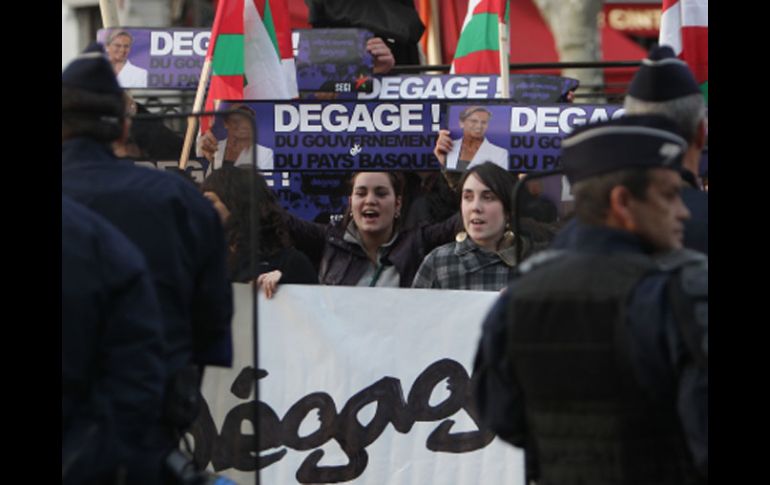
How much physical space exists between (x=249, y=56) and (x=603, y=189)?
16.5ft

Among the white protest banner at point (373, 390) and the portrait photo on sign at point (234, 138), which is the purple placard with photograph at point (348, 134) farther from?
the portrait photo on sign at point (234, 138)

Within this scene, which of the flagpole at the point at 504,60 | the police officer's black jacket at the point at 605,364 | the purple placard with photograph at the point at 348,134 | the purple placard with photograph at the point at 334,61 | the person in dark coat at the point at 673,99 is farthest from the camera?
the purple placard with photograph at the point at 334,61

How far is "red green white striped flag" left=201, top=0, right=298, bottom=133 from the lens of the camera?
33.3 ft

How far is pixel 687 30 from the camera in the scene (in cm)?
1008

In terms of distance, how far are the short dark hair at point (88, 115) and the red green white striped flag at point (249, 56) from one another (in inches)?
136

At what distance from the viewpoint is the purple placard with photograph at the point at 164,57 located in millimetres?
10750

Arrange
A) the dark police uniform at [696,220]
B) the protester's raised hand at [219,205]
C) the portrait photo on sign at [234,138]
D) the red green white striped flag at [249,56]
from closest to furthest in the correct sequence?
the dark police uniform at [696,220], the portrait photo on sign at [234,138], the protester's raised hand at [219,205], the red green white striped flag at [249,56]

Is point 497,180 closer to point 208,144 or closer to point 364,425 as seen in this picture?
point 364,425

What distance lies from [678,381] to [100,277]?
1.76 meters

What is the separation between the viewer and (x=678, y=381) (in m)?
5.19

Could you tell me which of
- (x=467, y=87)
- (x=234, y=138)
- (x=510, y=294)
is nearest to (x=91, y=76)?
(x=234, y=138)

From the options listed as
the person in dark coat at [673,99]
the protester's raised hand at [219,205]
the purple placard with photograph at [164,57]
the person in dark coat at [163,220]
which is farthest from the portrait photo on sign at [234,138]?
the purple placard with photograph at [164,57]
